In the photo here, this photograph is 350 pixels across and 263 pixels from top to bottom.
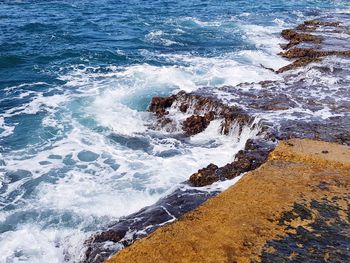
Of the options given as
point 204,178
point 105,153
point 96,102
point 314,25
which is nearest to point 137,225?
point 204,178

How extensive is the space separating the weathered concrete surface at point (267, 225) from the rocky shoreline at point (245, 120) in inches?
17.3

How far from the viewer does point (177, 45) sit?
86.9ft

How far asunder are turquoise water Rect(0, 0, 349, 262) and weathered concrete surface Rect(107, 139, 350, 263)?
3347mm

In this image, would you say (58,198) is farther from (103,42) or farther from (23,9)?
(23,9)

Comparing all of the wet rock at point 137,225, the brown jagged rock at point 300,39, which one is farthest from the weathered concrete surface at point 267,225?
the brown jagged rock at point 300,39

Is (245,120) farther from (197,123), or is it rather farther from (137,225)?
(137,225)

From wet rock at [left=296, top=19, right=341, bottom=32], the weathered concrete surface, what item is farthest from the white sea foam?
wet rock at [left=296, top=19, right=341, bottom=32]

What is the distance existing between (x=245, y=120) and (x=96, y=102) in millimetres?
7287

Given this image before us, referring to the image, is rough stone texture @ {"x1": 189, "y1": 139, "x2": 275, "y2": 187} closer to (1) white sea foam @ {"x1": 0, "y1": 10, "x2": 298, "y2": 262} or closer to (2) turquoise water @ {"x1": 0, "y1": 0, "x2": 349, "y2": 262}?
(1) white sea foam @ {"x1": 0, "y1": 10, "x2": 298, "y2": 262}

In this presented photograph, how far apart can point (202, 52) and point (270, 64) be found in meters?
4.53

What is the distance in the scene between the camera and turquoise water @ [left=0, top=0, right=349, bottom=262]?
35.0 feet

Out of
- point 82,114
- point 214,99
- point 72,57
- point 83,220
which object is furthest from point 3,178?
point 72,57

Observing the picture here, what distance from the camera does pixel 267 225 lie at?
21.2ft

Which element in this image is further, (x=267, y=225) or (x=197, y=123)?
(x=197, y=123)
